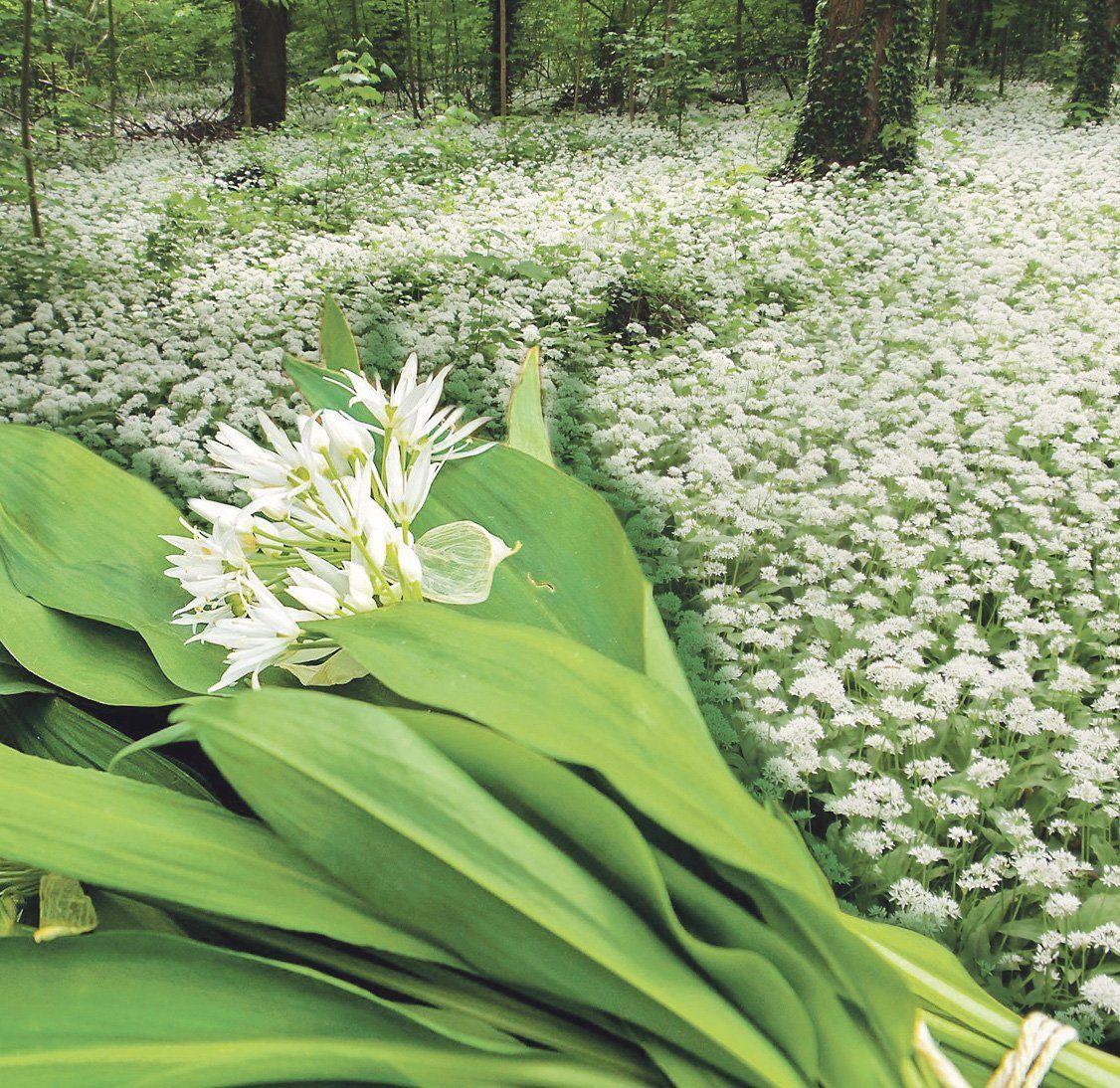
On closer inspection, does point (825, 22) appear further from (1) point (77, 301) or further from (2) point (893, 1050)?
(2) point (893, 1050)

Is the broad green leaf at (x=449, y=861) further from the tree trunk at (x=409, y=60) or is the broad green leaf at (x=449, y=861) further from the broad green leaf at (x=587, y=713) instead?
the tree trunk at (x=409, y=60)

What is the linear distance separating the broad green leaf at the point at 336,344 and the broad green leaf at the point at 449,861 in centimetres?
35

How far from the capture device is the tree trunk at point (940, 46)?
8711 mm

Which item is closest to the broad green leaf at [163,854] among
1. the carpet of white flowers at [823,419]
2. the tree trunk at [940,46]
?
the carpet of white flowers at [823,419]

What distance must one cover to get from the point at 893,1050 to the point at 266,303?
2606mm

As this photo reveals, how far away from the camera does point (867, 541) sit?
4.81ft

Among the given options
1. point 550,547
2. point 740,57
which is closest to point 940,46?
point 740,57

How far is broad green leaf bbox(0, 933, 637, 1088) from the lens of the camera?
32 cm

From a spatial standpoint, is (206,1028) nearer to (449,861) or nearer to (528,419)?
(449,861)

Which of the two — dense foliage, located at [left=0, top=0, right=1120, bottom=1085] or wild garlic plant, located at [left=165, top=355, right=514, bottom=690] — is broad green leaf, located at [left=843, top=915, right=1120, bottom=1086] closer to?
dense foliage, located at [left=0, top=0, right=1120, bottom=1085]

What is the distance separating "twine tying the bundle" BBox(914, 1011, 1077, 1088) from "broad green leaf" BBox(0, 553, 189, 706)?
0.43 m

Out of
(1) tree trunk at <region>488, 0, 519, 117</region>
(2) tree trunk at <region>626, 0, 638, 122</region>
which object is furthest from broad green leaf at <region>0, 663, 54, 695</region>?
(1) tree trunk at <region>488, 0, 519, 117</region>

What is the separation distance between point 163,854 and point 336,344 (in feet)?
1.36

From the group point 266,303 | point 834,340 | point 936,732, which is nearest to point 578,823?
point 936,732
